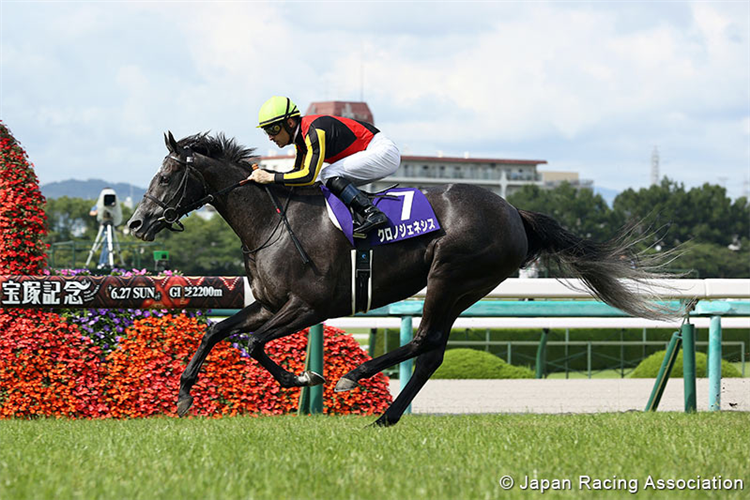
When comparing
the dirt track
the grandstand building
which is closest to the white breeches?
the dirt track

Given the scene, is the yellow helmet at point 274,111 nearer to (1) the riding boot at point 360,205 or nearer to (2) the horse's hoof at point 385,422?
(1) the riding boot at point 360,205

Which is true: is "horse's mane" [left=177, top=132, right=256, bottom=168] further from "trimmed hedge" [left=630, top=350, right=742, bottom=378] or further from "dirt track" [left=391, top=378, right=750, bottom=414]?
"trimmed hedge" [left=630, top=350, right=742, bottom=378]

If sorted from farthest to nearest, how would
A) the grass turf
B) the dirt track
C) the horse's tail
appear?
the dirt track → the horse's tail → the grass turf

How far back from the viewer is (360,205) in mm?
5348

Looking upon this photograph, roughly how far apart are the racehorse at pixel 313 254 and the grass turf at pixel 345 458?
0.44 meters

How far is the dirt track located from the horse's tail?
1.76m

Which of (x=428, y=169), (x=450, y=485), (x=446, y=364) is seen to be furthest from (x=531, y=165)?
(x=450, y=485)

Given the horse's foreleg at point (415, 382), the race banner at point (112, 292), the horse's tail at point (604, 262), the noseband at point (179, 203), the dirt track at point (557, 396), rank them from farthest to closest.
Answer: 1. the dirt track at point (557, 396)
2. the race banner at point (112, 292)
3. the horse's tail at point (604, 262)
4. the noseband at point (179, 203)
5. the horse's foreleg at point (415, 382)

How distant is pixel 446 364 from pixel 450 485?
28.8 ft

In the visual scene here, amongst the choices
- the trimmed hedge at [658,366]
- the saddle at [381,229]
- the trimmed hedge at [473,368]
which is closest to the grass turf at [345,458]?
the saddle at [381,229]

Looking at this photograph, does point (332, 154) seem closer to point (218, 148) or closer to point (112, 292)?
point (218, 148)

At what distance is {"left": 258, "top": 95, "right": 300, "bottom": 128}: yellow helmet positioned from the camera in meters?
5.45

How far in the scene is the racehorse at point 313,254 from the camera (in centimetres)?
535

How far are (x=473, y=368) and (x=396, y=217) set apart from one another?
6755 millimetres
